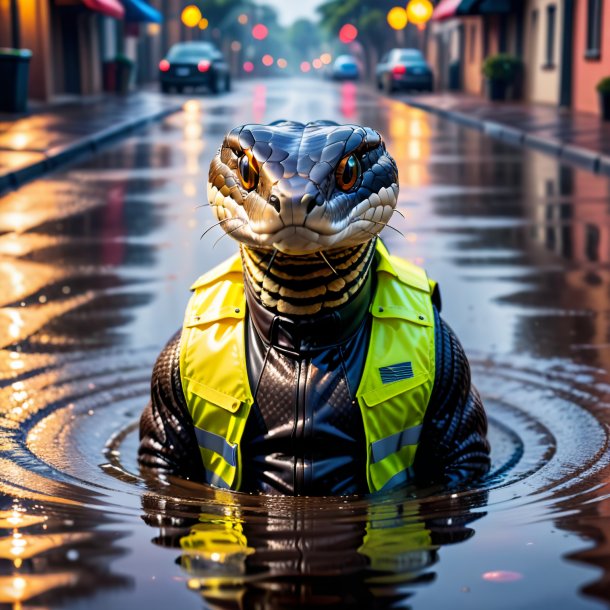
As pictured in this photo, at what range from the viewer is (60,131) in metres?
20.9

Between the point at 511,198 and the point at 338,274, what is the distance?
9.65 metres

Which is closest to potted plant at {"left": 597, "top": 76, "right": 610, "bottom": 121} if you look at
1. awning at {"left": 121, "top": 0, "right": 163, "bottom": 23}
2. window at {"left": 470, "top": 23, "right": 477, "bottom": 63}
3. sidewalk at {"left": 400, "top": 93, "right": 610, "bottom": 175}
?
sidewalk at {"left": 400, "top": 93, "right": 610, "bottom": 175}

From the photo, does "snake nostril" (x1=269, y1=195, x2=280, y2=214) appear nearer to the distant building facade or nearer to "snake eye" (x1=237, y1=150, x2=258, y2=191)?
"snake eye" (x1=237, y1=150, x2=258, y2=191)

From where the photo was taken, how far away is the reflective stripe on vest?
3.52 meters

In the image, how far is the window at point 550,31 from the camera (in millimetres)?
33269

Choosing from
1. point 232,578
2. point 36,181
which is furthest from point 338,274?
point 36,181

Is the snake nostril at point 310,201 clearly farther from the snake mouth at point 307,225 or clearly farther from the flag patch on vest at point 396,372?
the flag patch on vest at point 396,372

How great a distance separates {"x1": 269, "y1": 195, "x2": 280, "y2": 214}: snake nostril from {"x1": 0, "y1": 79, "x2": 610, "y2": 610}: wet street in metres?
0.80

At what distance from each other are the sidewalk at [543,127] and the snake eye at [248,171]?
12.8 m

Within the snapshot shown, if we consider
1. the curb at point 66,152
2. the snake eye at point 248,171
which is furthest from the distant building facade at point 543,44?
the snake eye at point 248,171

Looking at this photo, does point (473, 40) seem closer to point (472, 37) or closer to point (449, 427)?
point (472, 37)

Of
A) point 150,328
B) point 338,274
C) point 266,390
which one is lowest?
point 150,328

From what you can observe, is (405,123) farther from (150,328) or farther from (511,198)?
(150,328)

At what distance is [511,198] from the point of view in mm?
12812
